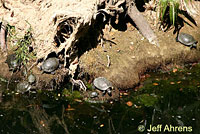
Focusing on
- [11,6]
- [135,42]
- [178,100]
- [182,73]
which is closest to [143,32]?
[135,42]

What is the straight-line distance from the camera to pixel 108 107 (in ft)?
19.0

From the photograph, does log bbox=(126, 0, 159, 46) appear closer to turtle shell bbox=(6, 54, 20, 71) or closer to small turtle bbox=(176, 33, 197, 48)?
small turtle bbox=(176, 33, 197, 48)

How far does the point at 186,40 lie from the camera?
6.93 metres

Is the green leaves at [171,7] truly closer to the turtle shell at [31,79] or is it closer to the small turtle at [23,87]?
the turtle shell at [31,79]

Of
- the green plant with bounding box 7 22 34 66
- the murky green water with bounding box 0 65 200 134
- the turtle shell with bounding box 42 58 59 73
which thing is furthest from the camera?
the green plant with bounding box 7 22 34 66

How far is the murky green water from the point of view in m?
5.26

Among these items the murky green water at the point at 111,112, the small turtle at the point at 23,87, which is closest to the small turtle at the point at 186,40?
the murky green water at the point at 111,112

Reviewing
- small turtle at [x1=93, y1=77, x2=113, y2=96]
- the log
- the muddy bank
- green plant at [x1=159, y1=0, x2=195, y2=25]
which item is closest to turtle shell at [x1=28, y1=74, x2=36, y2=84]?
the muddy bank

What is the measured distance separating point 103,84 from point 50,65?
105 centimetres

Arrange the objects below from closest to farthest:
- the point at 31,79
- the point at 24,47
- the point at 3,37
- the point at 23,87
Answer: the point at 23,87
the point at 31,79
the point at 24,47
the point at 3,37

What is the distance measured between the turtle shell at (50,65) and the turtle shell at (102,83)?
791 mm

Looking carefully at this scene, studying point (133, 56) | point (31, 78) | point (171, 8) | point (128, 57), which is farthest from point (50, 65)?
point (171, 8)

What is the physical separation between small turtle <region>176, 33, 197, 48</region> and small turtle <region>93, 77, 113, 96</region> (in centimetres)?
198

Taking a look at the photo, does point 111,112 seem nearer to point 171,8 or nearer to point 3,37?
point 171,8
